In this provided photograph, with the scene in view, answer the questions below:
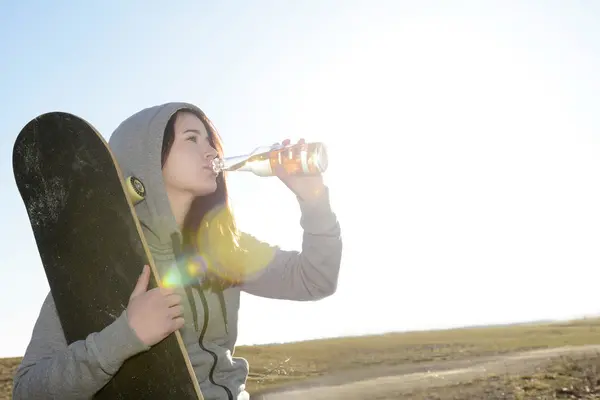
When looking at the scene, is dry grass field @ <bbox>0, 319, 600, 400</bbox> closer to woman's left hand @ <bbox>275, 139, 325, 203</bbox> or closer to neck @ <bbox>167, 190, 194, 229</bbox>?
woman's left hand @ <bbox>275, 139, 325, 203</bbox>

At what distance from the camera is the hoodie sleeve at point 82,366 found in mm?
2199

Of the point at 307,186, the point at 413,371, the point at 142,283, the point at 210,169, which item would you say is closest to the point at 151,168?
the point at 210,169

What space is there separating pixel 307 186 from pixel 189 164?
62 centimetres

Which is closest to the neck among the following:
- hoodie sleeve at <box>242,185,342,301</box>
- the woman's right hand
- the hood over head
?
the hood over head

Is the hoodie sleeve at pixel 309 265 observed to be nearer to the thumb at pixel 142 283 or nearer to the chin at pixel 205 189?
the chin at pixel 205 189

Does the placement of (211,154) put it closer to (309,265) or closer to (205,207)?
(205,207)

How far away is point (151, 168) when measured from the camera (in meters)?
2.77

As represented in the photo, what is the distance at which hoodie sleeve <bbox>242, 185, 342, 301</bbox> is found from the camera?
2.83 m

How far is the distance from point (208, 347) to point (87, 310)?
0.57m

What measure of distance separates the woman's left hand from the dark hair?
43 cm

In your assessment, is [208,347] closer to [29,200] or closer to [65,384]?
[65,384]

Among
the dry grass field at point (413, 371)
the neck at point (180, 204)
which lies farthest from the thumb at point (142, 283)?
the dry grass field at point (413, 371)

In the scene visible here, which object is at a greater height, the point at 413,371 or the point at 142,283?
the point at 142,283

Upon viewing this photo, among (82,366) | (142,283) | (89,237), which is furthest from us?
(89,237)
